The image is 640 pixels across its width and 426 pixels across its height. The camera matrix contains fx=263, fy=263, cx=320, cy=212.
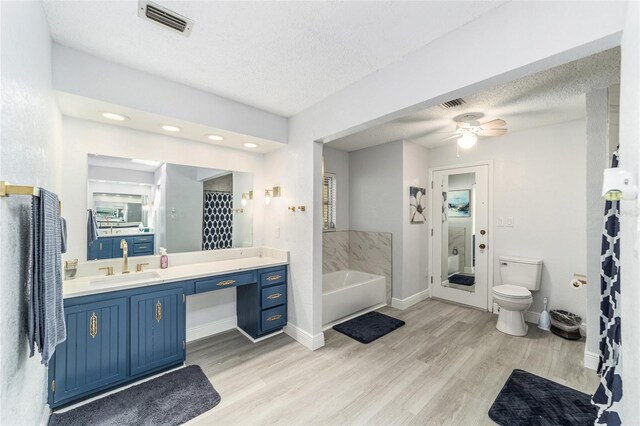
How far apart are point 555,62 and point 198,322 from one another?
3738mm

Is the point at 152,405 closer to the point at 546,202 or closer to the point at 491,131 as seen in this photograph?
the point at 491,131

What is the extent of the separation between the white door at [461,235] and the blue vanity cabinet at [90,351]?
13.8ft

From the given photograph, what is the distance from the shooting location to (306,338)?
9.46ft

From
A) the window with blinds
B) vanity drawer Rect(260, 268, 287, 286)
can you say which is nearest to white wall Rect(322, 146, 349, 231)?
the window with blinds

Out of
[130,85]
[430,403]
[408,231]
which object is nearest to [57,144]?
[130,85]

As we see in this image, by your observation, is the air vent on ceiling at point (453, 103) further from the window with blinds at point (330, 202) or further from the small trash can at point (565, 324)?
the small trash can at point (565, 324)

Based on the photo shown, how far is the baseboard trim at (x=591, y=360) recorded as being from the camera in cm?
241

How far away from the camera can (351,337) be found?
10.1 feet

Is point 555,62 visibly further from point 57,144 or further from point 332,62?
point 57,144

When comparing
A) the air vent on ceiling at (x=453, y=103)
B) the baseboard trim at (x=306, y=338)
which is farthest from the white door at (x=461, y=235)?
the baseboard trim at (x=306, y=338)

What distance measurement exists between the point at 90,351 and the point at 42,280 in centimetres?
116

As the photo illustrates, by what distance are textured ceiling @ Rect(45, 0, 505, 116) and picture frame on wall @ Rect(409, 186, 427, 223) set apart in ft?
7.80

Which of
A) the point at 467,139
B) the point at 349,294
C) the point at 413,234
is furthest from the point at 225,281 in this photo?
the point at 467,139

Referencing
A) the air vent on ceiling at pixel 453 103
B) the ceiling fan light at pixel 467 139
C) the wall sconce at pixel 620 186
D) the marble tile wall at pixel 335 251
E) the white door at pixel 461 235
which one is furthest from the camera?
the marble tile wall at pixel 335 251
